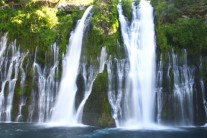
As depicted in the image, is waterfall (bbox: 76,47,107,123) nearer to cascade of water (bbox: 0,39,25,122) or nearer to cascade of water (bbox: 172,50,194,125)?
cascade of water (bbox: 172,50,194,125)

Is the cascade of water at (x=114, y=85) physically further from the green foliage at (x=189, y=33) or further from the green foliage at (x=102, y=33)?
Result: the green foliage at (x=189, y=33)

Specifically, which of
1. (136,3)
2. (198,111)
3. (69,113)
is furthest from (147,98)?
(136,3)

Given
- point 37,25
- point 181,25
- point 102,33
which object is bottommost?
point 102,33

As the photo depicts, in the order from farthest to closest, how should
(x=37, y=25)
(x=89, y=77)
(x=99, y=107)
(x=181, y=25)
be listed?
(x=37, y=25) < (x=181, y=25) < (x=89, y=77) < (x=99, y=107)

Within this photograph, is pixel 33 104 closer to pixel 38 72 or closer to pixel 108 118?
pixel 38 72

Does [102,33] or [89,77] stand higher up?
[102,33]

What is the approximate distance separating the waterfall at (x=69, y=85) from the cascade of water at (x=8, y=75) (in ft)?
9.37

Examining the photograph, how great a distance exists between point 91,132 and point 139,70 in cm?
474

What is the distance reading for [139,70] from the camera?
59.5 feet

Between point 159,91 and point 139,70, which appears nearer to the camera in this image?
point 159,91

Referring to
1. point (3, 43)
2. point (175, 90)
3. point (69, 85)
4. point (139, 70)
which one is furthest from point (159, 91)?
point (3, 43)

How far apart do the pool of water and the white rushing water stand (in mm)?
1417

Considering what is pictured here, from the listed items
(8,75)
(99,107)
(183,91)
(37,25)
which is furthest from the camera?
(37,25)

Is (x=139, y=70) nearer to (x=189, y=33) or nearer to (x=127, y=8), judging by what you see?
(x=189, y=33)
